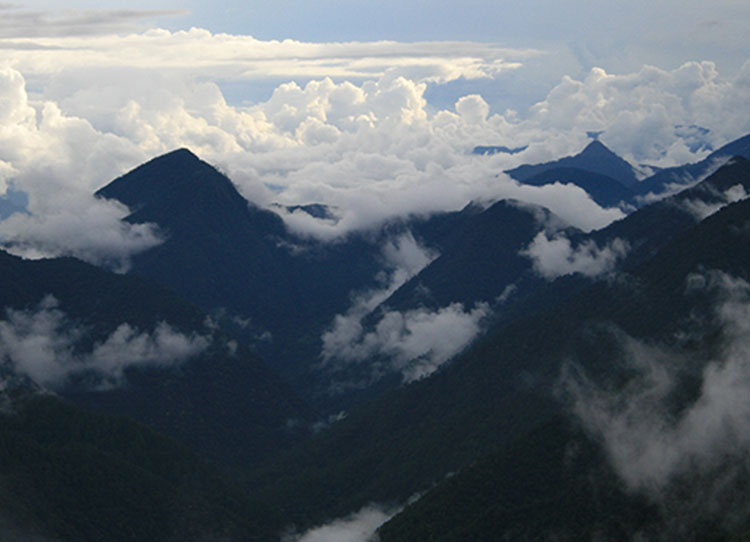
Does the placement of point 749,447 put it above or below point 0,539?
above

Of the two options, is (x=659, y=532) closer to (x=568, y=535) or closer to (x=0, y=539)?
(x=568, y=535)

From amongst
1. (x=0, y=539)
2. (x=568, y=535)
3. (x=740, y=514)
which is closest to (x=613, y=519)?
(x=568, y=535)

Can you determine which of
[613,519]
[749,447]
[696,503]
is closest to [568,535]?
[613,519]

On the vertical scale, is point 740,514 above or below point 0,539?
above

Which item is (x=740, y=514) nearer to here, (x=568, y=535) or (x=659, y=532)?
(x=659, y=532)

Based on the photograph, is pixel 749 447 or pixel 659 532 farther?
pixel 749 447

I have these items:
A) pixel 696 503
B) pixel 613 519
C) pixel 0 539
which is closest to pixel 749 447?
pixel 696 503

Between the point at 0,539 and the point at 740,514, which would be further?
the point at 0,539

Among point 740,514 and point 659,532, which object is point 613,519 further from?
point 740,514
